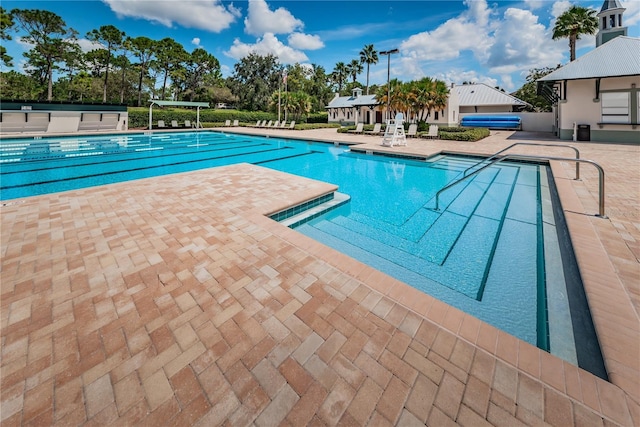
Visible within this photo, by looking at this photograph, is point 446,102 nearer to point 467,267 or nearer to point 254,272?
point 467,267

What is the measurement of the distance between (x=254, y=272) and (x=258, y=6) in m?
22.7

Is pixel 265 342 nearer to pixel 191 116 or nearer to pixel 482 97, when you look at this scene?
pixel 191 116

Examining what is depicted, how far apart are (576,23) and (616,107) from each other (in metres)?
11.9

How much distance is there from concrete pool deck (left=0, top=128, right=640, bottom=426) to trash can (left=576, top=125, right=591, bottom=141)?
42.8 ft

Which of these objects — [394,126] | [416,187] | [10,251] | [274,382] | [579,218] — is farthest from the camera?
[394,126]

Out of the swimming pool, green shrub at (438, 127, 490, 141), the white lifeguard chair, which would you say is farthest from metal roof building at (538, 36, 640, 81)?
the swimming pool

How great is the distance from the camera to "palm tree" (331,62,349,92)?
1801 inches

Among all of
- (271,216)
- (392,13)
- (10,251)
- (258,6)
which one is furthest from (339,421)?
(258,6)

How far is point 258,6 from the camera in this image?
Answer: 1942 centimetres

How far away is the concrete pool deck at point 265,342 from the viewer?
1.47 meters

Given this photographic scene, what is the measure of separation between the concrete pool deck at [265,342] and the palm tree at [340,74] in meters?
48.6

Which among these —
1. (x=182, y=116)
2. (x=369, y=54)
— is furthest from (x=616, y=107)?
(x=369, y=54)

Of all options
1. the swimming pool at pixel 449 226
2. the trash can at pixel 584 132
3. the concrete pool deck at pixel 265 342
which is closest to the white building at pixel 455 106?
the trash can at pixel 584 132

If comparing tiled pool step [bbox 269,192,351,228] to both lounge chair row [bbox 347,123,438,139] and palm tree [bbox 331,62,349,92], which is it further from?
palm tree [bbox 331,62,349,92]
